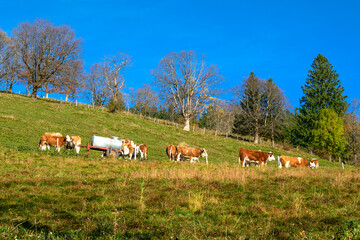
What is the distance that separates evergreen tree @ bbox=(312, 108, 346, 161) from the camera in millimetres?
44125

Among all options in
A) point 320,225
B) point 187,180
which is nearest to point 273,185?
point 187,180

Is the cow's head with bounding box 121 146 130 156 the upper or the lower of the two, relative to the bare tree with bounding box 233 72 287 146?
lower

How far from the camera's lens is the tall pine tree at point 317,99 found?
51.8 metres

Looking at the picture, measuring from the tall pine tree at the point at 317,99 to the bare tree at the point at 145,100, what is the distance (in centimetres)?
4912

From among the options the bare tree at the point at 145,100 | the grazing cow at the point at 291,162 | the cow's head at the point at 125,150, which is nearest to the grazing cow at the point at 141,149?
the cow's head at the point at 125,150

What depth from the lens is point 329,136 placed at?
44500mm

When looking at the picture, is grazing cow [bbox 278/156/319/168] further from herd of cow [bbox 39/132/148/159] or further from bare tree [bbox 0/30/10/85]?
bare tree [bbox 0/30/10/85]

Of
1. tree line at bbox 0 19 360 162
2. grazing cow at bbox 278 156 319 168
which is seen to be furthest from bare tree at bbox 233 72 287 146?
grazing cow at bbox 278 156 319 168

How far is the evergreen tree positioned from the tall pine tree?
3783 mm

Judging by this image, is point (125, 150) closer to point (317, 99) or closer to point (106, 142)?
point (106, 142)

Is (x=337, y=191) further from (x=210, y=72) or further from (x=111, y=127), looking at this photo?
(x=210, y=72)

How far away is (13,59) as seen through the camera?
189ft

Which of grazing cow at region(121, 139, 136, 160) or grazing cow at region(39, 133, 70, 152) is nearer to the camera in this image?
grazing cow at region(39, 133, 70, 152)

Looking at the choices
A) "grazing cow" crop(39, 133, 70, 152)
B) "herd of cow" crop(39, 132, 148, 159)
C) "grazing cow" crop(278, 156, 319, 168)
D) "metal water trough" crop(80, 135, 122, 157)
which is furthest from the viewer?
"grazing cow" crop(278, 156, 319, 168)
